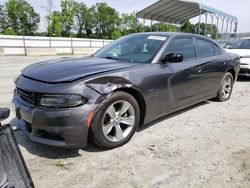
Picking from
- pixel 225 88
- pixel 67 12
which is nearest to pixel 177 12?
pixel 225 88

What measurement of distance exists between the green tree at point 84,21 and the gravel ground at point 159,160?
60.5 m

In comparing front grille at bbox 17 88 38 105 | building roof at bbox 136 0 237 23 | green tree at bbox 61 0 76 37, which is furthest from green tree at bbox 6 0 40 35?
front grille at bbox 17 88 38 105

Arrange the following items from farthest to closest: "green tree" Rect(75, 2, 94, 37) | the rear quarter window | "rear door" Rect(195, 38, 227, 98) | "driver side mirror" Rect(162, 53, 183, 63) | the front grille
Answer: "green tree" Rect(75, 2, 94, 37) → the rear quarter window → "rear door" Rect(195, 38, 227, 98) → "driver side mirror" Rect(162, 53, 183, 63) → the front grille

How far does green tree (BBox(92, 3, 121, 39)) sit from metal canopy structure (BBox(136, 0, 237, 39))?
128ft

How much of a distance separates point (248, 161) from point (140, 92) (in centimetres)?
157

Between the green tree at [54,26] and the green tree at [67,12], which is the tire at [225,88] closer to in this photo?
the green tree at [54,26]

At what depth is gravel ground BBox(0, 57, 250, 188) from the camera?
2.34m

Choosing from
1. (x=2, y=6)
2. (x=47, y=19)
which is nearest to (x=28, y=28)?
(x=2, y=6)

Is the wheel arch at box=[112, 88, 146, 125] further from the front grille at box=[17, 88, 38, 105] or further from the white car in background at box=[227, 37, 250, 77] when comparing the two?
the white car in background at box=[227, 37, 250, 77]

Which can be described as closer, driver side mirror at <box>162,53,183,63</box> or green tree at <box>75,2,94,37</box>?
driver side mirror at <box>162,53,183,63</box>

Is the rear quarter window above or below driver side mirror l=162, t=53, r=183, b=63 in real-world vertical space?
above

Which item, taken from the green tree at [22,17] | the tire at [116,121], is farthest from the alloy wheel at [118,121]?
the green tree at [22,17]

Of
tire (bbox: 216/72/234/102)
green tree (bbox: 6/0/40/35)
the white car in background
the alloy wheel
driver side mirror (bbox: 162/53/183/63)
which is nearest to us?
the alloy wheel

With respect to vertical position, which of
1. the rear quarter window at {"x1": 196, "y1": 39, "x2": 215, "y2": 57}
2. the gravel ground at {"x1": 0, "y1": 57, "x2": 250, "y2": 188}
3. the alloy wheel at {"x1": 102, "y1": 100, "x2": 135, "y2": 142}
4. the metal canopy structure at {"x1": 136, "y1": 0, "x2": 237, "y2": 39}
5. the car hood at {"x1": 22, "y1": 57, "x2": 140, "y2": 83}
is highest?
the metal canopy structure at {"x1": 136, "y1": 0, "x2": 237, "y2": 39}
